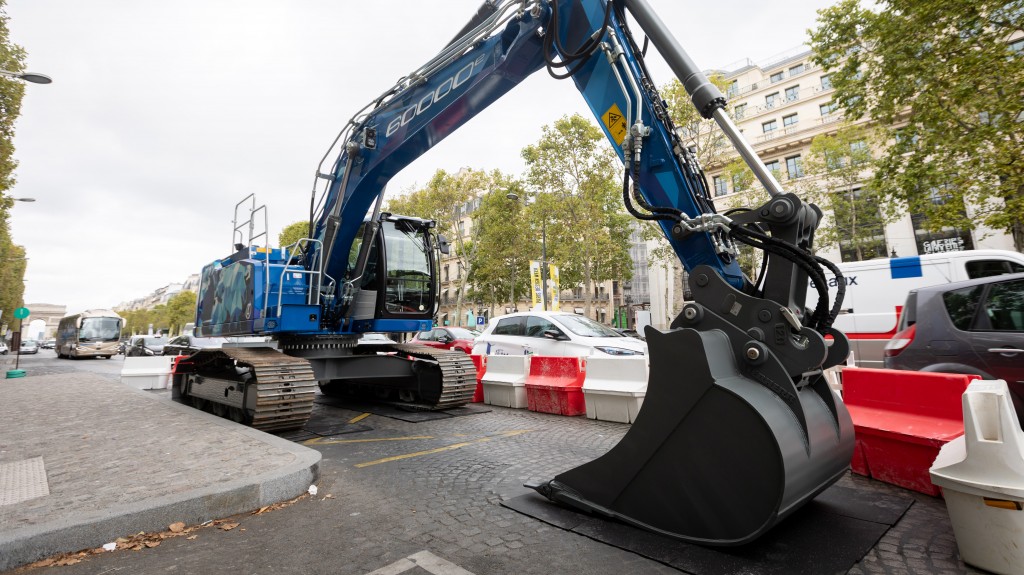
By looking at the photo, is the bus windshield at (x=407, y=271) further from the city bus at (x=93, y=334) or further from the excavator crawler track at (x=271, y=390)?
the city bus at (x=93, y=334)

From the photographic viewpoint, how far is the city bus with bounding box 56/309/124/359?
3425cm

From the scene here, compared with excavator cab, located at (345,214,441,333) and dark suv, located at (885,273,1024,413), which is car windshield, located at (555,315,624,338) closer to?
excavator cab, located at (345,214,441,333)

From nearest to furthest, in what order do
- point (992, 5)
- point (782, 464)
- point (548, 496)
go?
point (782, 464)
point (548, 496)
point (992, 5)

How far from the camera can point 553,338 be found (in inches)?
379

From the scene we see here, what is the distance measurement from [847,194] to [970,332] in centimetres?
3013

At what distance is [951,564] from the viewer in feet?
8.46

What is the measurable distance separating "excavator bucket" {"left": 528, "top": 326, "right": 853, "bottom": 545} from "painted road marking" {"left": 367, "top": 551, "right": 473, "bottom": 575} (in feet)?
3.53

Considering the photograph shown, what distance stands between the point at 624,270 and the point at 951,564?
3678 cm

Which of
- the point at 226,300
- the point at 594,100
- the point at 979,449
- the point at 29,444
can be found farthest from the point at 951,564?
the point at 226,300

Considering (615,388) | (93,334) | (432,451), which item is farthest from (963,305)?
(93,334)

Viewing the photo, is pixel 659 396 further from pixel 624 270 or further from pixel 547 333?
pixel 624 270

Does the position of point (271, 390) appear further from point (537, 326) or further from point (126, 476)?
point (537, 326)

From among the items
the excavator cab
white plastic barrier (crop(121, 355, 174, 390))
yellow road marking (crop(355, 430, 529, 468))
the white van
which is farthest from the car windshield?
Answer: white plastic barrier (crop(121, 355, 174, 390))

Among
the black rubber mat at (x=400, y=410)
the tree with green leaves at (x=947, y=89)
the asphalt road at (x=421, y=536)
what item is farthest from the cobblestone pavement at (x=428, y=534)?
the tree with green leaves at (x=947, y=89)
